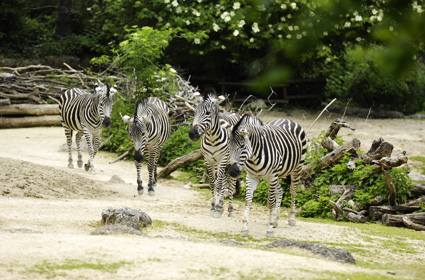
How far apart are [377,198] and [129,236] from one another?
16.4 feet

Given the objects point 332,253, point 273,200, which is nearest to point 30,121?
point 273,200

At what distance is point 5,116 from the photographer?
20203 mm

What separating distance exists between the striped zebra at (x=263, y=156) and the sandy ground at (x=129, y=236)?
564 mm

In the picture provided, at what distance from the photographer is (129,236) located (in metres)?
7.15

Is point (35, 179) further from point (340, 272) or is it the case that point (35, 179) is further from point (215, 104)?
point (340, 272)

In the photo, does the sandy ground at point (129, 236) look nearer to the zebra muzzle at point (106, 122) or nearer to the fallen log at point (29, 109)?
the zebra muzzle at point (106, 122)

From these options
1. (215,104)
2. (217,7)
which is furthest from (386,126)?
(215,104)

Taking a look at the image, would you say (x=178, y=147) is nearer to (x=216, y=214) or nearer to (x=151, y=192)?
(x=151, y=192)

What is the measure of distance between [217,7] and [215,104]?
1204 centimetres

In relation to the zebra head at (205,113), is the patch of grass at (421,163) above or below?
below

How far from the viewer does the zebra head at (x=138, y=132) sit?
11414mm

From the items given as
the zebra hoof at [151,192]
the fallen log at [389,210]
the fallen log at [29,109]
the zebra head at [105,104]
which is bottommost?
the zebra hoof at [151,192]

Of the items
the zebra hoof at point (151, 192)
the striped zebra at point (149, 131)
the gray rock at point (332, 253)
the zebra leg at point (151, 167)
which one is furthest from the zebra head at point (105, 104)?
the gray rock at point (332, 253)

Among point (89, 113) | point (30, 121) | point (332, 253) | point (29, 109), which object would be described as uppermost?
point (89, 113)
